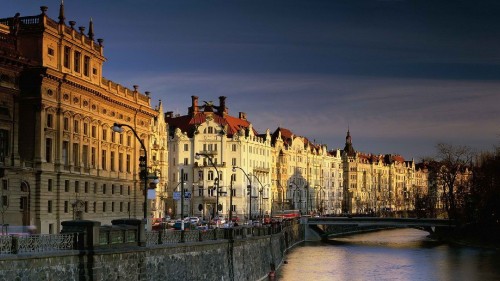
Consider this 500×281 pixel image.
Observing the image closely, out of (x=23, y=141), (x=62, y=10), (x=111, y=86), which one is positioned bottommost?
(x=23, y=141)

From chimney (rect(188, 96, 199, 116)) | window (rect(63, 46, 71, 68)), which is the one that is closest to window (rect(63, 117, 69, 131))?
window (rect(63, 46, 71, 68))

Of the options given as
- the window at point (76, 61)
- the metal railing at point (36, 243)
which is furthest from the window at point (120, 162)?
the metal railing at point (36, 243)

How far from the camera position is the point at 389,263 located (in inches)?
3494

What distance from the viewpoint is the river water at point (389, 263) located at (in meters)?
75.7

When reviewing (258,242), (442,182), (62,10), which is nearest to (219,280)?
(258,242)

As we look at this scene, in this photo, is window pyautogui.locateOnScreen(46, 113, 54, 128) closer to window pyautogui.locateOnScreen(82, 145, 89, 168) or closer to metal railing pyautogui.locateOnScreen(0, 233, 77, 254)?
window pyautogui.locateOnScreen(82, 145, 89, 168)

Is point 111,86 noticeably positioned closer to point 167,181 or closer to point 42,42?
point 42,42

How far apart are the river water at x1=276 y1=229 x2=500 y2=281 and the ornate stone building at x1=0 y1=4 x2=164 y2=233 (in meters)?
21.6

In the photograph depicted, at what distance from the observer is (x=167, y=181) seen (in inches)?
5901

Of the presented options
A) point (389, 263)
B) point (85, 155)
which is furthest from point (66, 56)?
point (389, 263)

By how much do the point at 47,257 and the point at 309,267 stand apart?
179 ft

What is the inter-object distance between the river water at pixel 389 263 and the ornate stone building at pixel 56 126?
21624 mm

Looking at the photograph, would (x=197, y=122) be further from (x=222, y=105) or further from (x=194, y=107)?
(x=222, y=105)

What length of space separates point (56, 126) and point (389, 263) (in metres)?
41.7
